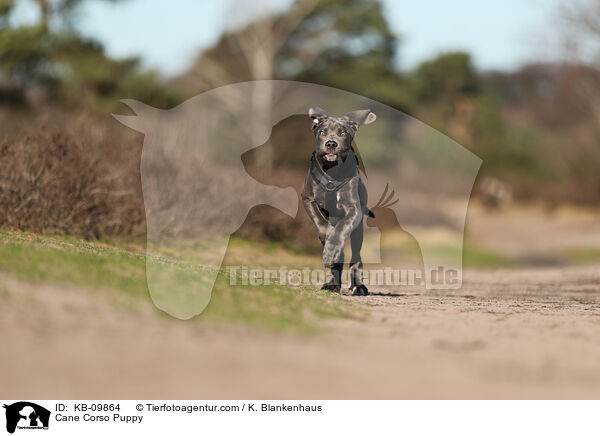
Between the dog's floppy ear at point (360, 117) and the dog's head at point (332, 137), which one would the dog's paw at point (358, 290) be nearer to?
the dog's head at point (332, 137)

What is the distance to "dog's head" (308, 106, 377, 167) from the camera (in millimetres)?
8172

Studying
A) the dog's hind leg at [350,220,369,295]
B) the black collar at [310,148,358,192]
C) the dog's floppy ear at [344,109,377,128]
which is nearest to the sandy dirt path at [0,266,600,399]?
the dog's hind leg at [350,220,369,295]

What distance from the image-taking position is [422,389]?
4.99 meters

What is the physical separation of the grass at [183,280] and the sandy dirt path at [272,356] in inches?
13.2

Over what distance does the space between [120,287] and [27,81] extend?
23.4 m

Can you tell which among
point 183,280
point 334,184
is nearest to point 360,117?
point 334,184

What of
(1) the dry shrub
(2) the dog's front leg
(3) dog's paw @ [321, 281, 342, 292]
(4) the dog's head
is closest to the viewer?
(4) the dog's head

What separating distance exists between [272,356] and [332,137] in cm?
345

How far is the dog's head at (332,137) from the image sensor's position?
8172 mm

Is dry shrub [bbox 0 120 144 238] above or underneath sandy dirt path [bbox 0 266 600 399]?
above

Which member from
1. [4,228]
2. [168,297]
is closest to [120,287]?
[168,297]
